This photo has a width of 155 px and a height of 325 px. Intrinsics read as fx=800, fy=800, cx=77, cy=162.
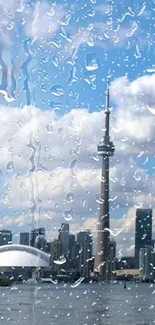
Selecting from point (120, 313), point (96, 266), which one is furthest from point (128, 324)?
point (96, 266)

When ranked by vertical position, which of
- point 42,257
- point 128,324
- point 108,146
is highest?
point 108,146

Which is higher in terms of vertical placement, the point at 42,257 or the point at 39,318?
the point at 42,257

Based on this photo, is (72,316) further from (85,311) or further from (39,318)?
(85,311)

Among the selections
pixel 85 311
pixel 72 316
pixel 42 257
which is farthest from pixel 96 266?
pixel 72 316

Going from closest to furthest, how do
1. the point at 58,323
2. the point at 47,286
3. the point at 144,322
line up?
the point at 58,323, the point at 144,322, the point at 47,286

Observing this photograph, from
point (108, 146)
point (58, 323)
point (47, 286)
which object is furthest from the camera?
point (47, 286)

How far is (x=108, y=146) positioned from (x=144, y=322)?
54.2 metres

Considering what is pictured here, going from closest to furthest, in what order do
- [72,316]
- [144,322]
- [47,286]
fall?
[144,322] → [72,316] → [47,286]

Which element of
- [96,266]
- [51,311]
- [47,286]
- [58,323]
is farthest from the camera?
[47,286]

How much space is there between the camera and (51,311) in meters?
48.1

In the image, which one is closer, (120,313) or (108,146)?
(120,313)

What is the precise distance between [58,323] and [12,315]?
229 inches

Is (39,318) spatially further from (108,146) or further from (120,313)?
(108,146)

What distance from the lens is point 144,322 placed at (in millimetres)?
41094
